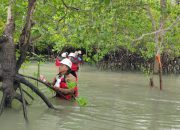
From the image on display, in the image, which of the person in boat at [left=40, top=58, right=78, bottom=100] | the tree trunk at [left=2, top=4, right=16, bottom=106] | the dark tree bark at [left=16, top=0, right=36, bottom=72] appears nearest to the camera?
the tree trunk at [left=2, top=4, right=16, bottom=106]

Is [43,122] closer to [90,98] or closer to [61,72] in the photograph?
[61,72]

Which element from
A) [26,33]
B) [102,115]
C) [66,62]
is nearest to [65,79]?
[66,62]

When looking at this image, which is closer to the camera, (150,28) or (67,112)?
(67,112)

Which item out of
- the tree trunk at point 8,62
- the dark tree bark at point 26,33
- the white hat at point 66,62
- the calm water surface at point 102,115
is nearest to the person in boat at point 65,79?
the white hat at point 66,62

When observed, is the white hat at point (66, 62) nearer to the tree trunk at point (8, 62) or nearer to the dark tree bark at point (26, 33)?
the dark tree bark at point (26, 33)

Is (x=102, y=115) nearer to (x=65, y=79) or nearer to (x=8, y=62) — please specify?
(x=65, y=79)

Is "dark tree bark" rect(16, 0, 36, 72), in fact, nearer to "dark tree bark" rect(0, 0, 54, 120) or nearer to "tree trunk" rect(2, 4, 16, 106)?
"dark tree bark" rect(0, 0, 54, 120)

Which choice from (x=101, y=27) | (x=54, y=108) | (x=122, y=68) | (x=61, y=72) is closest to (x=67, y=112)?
(x=54, y=108)

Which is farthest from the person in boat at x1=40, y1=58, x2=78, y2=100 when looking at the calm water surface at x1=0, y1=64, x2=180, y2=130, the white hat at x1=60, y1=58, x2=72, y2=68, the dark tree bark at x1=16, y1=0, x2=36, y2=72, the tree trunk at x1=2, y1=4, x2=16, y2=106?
the tree trunk at x1=2, y1=4, x2=16, y2=106

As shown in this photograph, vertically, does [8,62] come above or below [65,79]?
above

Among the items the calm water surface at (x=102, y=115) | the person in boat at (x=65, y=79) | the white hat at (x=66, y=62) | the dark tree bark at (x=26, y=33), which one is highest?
the dark tree bark at (x=26, y=33)

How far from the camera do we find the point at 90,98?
848 centimetres

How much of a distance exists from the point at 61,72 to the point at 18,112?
1131mm

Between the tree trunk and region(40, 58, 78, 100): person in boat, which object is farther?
region(40, 58, 78, 100): person in boat
